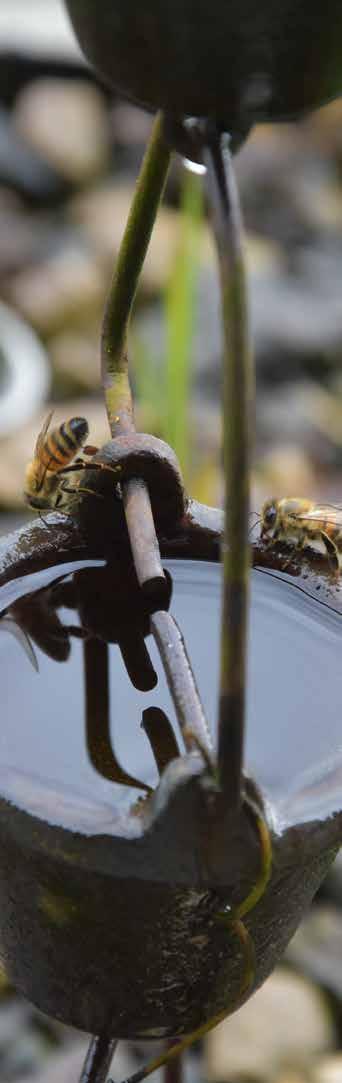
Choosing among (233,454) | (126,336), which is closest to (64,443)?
(126,336)

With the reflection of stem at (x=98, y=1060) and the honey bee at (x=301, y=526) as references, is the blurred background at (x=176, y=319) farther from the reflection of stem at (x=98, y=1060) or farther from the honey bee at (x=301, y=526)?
the honey bee at (x=301, y=526)

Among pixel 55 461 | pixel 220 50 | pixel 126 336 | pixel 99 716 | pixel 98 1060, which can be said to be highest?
pixel 220 50

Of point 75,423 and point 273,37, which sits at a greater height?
point 273,37

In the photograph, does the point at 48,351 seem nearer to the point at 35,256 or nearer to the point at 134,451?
the point at 35,256

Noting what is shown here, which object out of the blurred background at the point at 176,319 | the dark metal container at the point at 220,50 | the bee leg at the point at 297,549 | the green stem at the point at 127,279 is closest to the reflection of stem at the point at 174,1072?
the bee leg at the point at 297,549

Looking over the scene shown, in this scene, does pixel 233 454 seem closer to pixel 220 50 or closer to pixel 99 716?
pixel 220 50

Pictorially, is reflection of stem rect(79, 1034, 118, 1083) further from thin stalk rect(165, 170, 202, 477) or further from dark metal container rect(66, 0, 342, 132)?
→ thin stalk rect(165, 170, 202, 477)

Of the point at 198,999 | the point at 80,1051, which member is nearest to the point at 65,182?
the point at 80,1051
